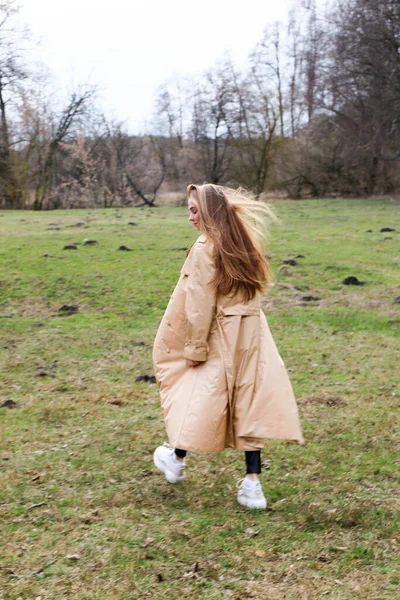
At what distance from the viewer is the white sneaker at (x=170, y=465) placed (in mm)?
4586

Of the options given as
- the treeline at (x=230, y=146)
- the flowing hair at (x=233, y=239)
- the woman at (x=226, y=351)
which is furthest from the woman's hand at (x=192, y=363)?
the treeline at (x=230, y=146)

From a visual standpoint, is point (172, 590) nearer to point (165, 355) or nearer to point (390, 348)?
point (165, 355)

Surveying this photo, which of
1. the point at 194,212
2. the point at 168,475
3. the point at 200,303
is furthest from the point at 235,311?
the point at 168,475

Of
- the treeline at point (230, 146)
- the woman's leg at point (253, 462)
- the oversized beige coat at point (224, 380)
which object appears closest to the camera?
the oversized beige coat at point (224, 380)

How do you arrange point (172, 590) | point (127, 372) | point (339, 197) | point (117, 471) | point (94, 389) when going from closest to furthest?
point (172, 590), point (117, 471), point (94, 389), point (127, 372), point (339, 197)

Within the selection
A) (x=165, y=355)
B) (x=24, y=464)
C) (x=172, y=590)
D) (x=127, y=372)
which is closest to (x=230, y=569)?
(x=172, y=590)

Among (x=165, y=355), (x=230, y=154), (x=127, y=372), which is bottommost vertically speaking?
(x=127, y=372)

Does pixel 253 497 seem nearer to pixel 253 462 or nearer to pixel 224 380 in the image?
pixel 253 462

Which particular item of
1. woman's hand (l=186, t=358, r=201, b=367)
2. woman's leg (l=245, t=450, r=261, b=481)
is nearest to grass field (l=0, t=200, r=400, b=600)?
woman's leg (l=245, t=450, r=261, b=481)

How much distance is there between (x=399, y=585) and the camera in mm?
3424

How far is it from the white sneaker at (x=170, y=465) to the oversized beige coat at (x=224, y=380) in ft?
1.57

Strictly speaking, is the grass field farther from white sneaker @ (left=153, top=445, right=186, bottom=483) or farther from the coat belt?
the coat belt

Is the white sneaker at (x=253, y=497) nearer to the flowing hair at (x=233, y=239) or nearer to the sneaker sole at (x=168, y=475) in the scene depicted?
the sneaker sole at (x=168, y=475)

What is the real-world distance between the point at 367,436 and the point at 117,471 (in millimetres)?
2218
